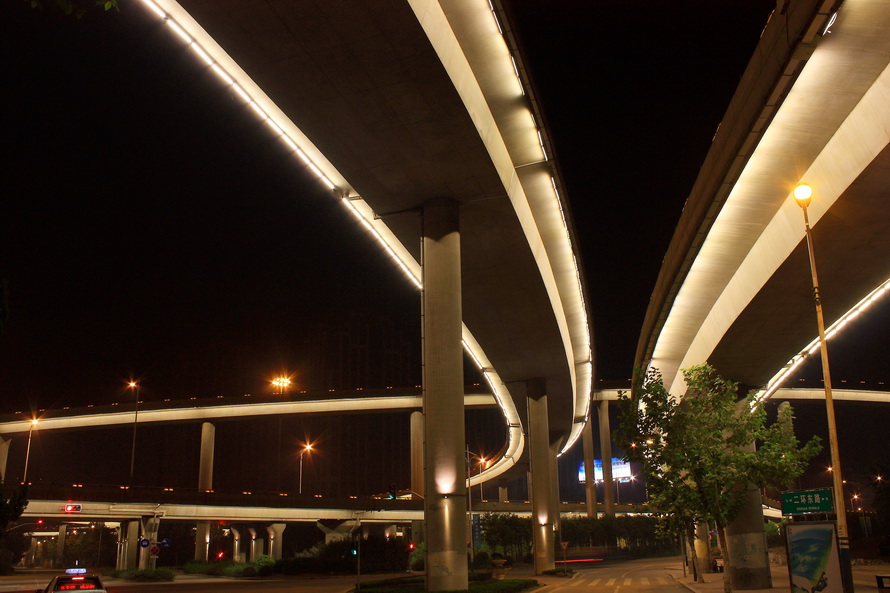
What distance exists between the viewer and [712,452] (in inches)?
983

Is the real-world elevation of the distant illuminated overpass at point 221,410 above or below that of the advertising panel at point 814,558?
above

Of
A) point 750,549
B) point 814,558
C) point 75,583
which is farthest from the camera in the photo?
point 750,549

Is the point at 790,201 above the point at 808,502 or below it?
above

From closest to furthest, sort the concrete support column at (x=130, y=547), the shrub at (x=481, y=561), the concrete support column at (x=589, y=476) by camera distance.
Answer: the shrub at (x=481, y=561) → the concrete support column at (x=130, y=547) → the concrete support column at (x=589, y=476)

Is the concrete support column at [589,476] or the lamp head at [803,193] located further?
the concrete support column at [589,476]

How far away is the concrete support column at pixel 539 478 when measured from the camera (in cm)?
4744

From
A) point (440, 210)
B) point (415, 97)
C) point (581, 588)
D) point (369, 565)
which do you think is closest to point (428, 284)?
point (440, 210)

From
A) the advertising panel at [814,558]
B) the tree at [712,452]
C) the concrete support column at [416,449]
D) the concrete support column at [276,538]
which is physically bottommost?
the concrete support column at [276,538]

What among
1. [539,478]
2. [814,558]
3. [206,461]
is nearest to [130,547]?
[206,461]

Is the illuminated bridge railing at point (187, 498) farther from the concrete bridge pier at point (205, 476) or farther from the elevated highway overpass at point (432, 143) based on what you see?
the elevated highway overpass at point (432, 143)

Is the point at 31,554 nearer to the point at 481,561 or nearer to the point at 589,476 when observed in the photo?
the point at 589,476

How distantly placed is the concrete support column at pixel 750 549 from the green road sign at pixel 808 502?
40.6ft

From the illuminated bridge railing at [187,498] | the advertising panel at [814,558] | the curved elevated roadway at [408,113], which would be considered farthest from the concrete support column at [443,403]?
the illuminated bridge railing at [187,498]

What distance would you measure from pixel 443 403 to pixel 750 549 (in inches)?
623
